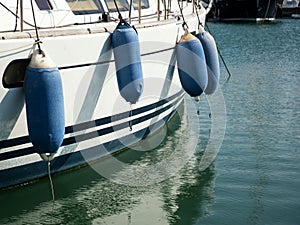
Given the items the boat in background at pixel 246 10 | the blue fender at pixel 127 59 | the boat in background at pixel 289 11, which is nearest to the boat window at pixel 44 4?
the blue fender at pixel 127 59

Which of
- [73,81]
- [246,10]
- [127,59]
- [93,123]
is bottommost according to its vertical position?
[246,10]

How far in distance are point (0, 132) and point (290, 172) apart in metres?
3.85

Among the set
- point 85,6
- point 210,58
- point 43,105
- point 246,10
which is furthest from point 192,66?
point 246,10

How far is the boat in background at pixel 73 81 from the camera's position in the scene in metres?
5.96

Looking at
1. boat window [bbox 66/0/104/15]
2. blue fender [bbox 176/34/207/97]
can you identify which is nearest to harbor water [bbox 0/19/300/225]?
blue fender [bbox 176/34/207/97]

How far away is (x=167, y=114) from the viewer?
9633 mm

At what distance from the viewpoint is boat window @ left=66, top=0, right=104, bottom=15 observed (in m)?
7.65

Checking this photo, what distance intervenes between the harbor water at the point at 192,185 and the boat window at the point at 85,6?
2.09 meters

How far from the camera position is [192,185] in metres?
7.26

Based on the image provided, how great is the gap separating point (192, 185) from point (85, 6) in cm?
286

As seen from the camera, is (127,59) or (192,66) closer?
(127,59)

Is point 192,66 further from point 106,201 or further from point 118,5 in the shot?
point 106,201

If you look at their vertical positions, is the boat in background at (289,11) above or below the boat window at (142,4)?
below

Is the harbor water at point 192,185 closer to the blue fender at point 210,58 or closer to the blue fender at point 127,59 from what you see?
the blue fender at point 210,58
